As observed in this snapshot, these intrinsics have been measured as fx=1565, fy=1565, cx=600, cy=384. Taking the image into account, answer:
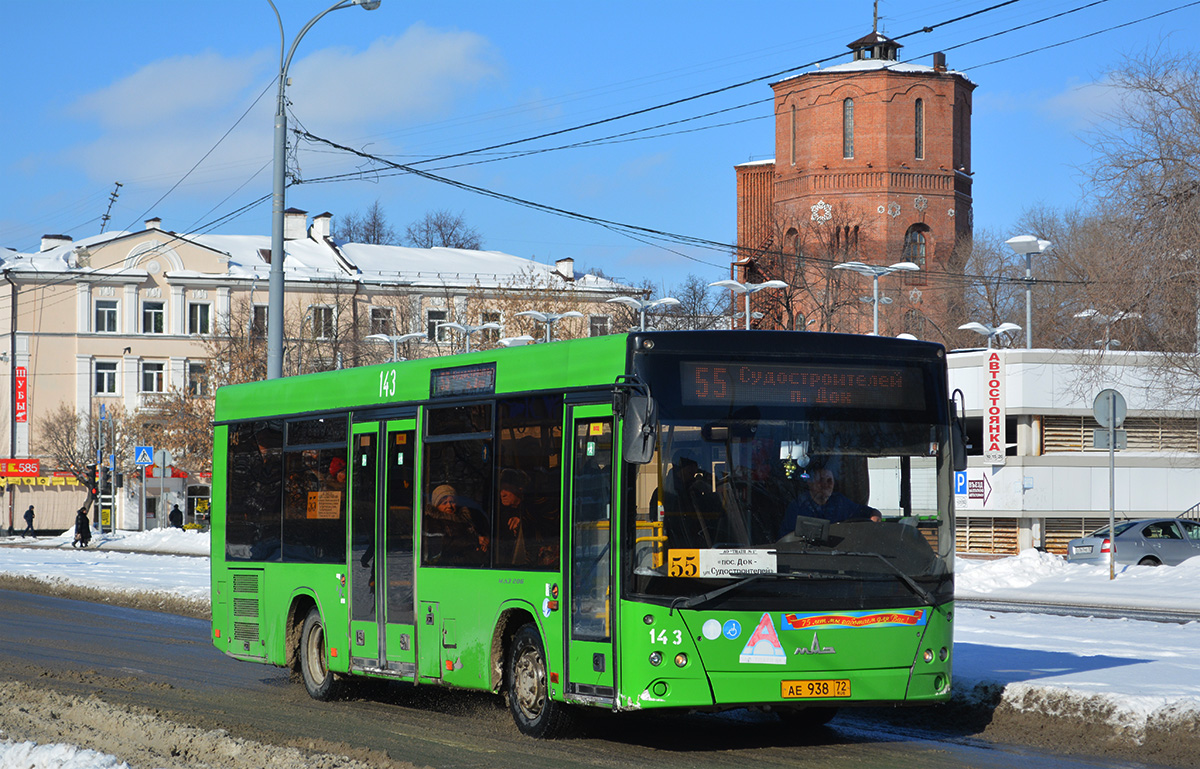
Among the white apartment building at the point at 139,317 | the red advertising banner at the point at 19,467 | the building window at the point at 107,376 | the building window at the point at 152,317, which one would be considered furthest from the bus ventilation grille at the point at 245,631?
the building window at the point at 107,376

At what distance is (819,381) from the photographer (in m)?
10.1

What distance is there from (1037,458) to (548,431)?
38.6 meters

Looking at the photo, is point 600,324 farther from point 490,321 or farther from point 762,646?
point 762,646

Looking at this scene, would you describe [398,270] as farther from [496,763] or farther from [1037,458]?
[496,763]

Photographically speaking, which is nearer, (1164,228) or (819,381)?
(819,381)

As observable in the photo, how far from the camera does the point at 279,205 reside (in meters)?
22.5

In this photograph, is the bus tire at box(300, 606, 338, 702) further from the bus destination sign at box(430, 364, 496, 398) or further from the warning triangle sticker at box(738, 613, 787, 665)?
the warning triangle sticker at box(738, 613, 787, 665)

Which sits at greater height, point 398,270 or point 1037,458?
point 398,270

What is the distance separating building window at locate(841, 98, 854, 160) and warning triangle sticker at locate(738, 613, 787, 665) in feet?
232

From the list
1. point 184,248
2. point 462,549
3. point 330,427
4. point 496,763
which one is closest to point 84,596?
point 330,427

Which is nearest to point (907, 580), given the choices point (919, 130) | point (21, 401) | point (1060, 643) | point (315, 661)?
point (315, 661)

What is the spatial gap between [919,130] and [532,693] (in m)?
71.1

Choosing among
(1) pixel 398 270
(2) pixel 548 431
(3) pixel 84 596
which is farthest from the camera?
(1) pixel 398 270

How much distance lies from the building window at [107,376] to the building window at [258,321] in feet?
27.6
